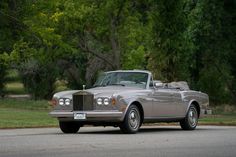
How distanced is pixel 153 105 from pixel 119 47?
746 inches

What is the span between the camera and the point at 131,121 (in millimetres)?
17500

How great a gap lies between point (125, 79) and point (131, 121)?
5.52 ft

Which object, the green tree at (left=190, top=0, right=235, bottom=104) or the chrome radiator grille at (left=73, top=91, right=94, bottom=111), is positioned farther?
the green tree at (left=190, top=0, right=235, bottom=104)

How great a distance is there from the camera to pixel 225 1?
3900 centimetres

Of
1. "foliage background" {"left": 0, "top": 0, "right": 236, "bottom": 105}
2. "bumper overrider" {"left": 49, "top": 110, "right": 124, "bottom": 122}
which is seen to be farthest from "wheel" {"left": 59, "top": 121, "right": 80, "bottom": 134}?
"foliage background" {"left": 0, "top": 0, "right": 236, "bottom": 105}

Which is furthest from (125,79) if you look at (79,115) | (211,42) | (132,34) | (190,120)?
(211,42)

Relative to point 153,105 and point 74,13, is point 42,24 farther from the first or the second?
point 153,105

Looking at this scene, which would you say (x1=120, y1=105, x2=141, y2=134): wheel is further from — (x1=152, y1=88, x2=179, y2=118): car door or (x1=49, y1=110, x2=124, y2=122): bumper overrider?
(x1=152, y1=88, x2=179, y2=118): car door

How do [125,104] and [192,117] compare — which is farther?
[192,117]

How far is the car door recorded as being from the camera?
18.6m

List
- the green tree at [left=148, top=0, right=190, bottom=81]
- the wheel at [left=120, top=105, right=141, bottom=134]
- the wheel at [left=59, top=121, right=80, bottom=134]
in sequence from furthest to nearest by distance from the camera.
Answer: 1. the green tree at [left=148, top=0, right=190, bottom=81]
2. the wheel at [left=59, top=121, right=80, bottom=134]
3. the wheel at [left=120, top=105, right=141, bottom=134]

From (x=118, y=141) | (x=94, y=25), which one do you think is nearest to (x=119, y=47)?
(x=94, y=25)

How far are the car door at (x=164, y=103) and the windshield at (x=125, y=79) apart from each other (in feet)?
1.56

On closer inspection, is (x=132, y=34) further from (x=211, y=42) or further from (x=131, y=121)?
(x=131, y=121)
